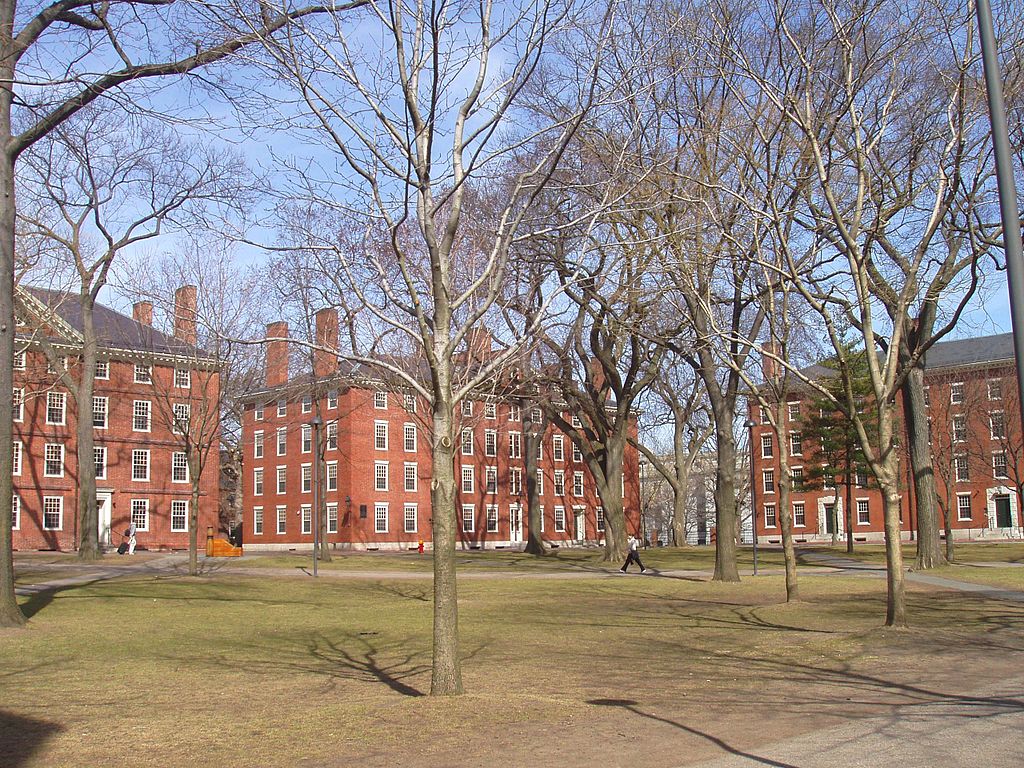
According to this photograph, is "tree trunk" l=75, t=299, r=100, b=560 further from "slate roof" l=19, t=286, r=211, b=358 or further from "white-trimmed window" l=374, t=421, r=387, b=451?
"white-trimmed window" l=374, t=421, r=387, b=451

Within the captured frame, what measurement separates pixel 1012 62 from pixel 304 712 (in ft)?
53.4

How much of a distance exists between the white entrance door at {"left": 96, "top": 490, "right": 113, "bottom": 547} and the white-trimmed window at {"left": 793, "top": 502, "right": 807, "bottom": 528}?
5679cm

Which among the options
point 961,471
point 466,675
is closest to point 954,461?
point 961,471

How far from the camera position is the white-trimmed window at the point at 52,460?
54.9m

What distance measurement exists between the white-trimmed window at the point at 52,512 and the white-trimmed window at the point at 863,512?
6088 centimetres

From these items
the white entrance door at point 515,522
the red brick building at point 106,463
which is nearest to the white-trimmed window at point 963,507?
the white entrance door at point 515,522

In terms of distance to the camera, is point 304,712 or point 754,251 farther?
point 754,251

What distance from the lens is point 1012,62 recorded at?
58.3ft

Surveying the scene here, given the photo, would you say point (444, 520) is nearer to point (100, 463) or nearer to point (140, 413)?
point (100, 463)

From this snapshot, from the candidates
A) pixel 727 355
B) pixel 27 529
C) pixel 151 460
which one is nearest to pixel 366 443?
pixel 151 460

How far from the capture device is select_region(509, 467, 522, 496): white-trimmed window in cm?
7500

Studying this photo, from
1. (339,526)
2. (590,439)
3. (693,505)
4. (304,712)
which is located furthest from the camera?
(693,505)

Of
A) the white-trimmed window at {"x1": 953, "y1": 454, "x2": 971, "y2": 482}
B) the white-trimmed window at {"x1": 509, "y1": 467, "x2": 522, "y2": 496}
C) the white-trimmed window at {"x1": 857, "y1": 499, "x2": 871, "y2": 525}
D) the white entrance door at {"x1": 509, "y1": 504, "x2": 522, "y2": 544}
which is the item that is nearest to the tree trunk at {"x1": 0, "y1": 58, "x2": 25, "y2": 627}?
the white-trimmed window at {"x1": 509, "y1": 467, "x2": 522, "y2": 496}

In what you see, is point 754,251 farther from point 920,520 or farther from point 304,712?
point 920,520
